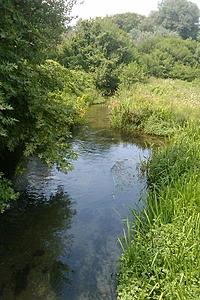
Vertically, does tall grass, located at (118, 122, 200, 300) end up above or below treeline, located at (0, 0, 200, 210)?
below

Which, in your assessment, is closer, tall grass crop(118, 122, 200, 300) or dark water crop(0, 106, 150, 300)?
tall grass crop(118, 122, 200, 300)

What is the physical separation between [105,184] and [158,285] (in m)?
5.01

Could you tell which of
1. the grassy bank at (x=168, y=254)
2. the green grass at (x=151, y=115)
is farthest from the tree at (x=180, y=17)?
the grassy bank at (x=168, y=254)

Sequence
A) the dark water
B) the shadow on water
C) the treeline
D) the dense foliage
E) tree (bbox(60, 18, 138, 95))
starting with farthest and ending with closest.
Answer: tree (bbox(60, 18, 138, 95)) < the treeline < the dense foliage < the dark water < the shadow on water

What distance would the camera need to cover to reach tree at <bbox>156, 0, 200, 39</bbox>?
7406cm

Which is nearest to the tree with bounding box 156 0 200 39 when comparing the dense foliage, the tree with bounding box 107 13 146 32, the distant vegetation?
the tree with bounding box 107 13 146 32

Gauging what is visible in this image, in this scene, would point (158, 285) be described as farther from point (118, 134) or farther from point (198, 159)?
point (118, 134)

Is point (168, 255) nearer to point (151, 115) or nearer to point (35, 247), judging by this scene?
point (35, 247)

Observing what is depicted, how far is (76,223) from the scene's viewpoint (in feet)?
24.0

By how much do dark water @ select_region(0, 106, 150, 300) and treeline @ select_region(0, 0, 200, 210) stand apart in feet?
2.93

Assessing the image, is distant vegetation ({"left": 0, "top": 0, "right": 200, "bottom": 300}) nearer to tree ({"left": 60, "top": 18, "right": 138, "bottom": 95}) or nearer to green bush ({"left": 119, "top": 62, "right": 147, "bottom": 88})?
green bush ({"left": 119, "top": 62, "right": 147, "bottom": 88})

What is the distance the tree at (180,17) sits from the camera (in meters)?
74.1

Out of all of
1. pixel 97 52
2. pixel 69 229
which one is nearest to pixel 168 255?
pixel 69 229

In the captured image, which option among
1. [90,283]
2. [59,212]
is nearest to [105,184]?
[59,212]
